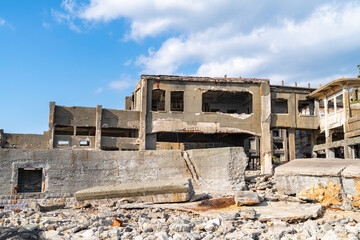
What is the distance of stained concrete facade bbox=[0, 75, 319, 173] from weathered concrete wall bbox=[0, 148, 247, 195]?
9.51m

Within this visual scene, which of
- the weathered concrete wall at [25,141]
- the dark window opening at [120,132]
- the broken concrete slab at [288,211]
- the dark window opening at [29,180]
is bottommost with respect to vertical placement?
the broken concrete slab at [288,211]

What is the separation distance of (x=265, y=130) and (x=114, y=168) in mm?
13353

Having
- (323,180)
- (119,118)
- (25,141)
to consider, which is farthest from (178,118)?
(323,180)

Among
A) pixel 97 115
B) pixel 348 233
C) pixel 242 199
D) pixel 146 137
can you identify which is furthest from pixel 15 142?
pixel 348 233

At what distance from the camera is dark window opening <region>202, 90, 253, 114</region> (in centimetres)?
2325

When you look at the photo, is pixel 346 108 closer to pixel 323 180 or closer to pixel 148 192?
pixel 323 180

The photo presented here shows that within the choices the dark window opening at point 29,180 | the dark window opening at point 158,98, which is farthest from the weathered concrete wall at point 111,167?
the dark window opening at point 158,98

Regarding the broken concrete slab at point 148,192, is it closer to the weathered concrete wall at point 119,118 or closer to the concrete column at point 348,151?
the weathered concrete wall at point 119,118

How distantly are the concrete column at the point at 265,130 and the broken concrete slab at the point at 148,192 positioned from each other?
1300cm

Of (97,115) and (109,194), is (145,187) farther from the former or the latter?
(97,115)

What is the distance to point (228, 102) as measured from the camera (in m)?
24.8

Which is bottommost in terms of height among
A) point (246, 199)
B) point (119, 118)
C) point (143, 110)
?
point (246, 199)

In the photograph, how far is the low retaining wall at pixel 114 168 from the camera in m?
9.85

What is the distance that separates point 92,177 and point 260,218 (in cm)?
536
